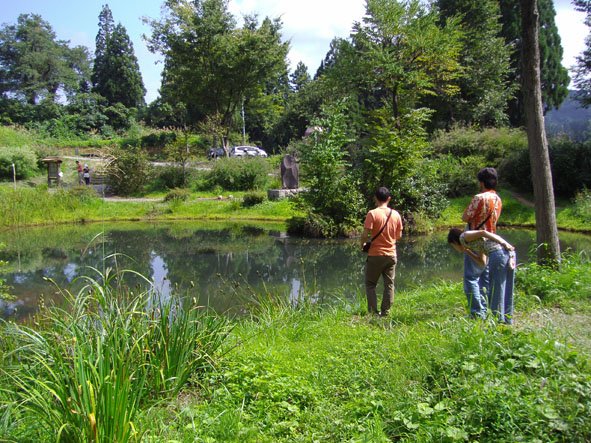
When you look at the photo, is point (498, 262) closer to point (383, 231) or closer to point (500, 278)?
point (500, 278)

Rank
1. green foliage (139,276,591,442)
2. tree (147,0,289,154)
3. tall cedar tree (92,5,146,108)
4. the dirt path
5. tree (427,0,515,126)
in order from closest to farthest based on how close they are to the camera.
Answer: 1. green foliage (139,276,591,442)
2. the dirt path
3. tree (427,0,515,126)
4. tree (147,0,289,154)
5. tall cedar tree (92,5,146,108)

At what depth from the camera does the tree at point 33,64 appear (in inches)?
1869

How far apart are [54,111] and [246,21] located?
24.0 meters

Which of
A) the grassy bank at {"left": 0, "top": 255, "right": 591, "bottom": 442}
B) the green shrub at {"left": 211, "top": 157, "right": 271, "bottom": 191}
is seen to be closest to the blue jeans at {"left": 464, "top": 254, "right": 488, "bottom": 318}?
the grassy bank at {"left": 0, "top": 255, "right": 591, "bottom": 442}

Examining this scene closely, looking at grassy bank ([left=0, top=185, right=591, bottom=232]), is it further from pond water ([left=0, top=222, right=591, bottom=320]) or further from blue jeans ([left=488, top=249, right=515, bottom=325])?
blue jeans ([left=488, top=249, right=515, bottom=325])

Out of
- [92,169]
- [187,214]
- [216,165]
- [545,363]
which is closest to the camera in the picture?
[545,363]

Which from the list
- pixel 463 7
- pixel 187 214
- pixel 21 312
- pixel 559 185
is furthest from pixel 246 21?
pixel 21 312

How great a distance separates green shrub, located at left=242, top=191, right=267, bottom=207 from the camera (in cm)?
2127

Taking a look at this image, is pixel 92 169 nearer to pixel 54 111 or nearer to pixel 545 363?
pixel 54 111

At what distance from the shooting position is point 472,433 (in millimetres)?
2504

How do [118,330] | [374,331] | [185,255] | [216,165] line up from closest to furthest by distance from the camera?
1. [118,330]
2. [374,331]
3. [185,255]
4. [216,165]

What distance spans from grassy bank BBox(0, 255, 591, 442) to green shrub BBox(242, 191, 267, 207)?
672 inches

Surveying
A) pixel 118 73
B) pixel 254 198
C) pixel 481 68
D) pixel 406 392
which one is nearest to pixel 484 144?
pixel 481 68

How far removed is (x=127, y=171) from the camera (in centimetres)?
2486
